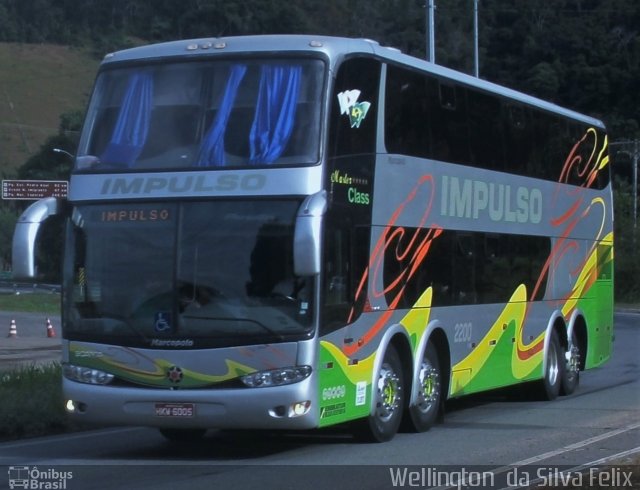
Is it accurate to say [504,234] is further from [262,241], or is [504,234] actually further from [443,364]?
[262,241]

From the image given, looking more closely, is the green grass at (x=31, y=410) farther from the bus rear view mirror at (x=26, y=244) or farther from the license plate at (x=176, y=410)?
the license plate at (x=176, y=410)

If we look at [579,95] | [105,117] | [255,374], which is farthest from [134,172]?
[579,95]

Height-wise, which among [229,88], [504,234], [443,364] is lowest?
[443,364]

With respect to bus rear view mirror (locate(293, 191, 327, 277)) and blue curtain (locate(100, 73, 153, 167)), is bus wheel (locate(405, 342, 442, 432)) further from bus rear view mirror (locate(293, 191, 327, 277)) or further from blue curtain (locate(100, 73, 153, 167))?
blue curtain (locate(100, 73, 153, 167))

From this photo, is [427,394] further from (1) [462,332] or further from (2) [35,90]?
(2) [35,90]

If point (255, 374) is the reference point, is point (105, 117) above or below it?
above

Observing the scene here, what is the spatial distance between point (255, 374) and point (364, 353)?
60.2 inches

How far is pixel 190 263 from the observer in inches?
456

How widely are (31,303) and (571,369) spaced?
36.6 metres

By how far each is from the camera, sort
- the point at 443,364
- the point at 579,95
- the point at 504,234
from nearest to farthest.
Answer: the point at 443,364, the point at 504,234, the point at 579,95

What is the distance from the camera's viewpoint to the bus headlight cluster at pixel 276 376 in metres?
11.3

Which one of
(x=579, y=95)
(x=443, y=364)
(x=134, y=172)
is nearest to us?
(x=134, y=172)

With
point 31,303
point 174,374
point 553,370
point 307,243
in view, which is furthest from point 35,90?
point 307,243

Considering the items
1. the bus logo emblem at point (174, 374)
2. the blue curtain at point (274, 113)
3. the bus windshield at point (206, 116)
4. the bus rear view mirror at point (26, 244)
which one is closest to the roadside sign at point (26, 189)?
the bus windshield at point (206, 116)
